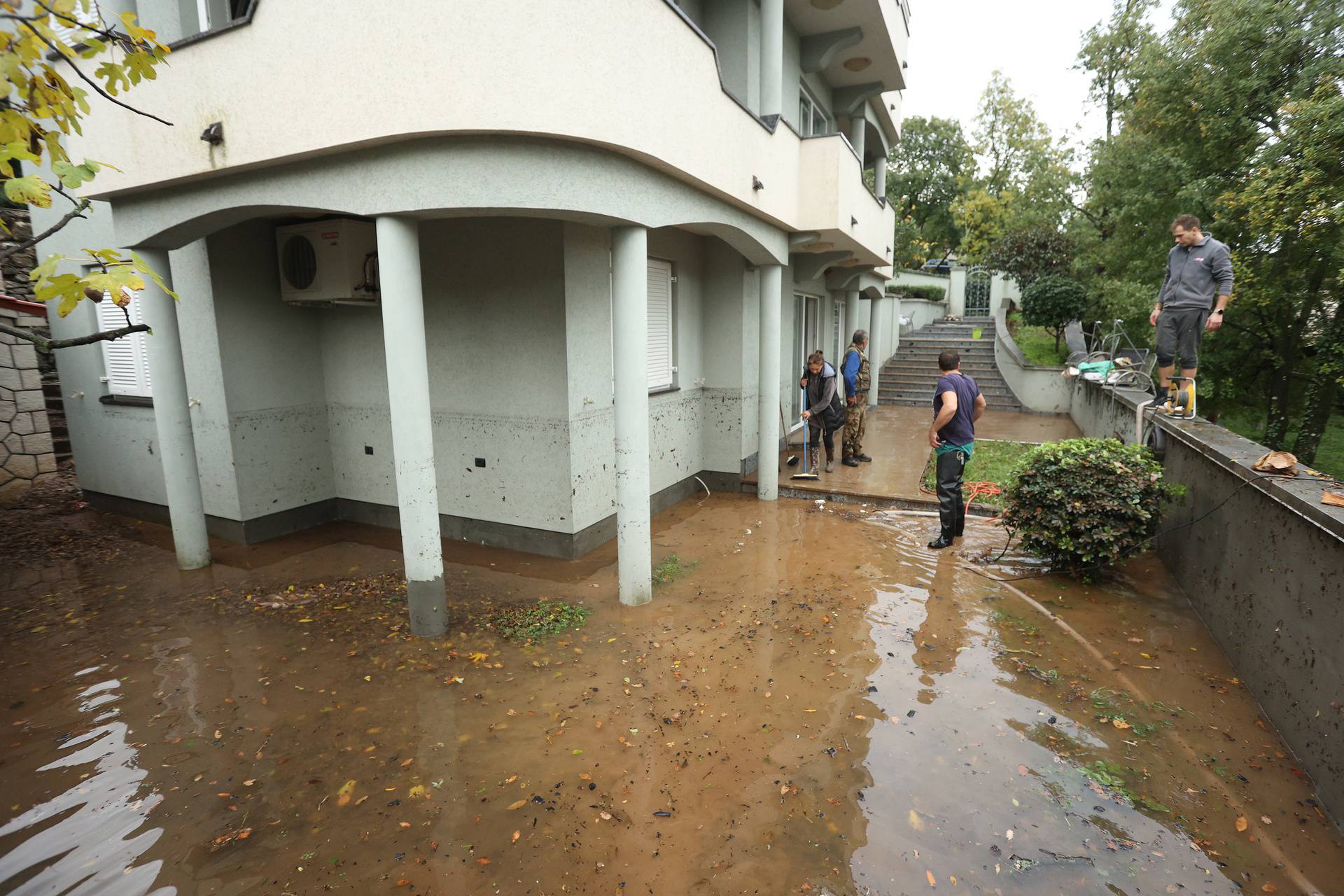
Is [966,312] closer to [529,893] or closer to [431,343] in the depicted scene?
[431,343]

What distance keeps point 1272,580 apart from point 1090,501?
1.81 metres

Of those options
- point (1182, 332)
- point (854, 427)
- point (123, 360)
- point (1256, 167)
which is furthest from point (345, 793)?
point (1256, 167)

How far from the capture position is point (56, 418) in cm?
1114

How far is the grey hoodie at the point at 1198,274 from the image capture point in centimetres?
661

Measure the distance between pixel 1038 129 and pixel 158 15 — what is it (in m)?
34.8

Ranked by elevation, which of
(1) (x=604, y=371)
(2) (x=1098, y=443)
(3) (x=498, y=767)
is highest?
(1) (x=604, y=371)

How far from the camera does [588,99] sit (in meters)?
4.84

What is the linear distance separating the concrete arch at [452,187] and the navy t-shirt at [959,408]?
3.37 m

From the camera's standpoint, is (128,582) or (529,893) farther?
(128,582)

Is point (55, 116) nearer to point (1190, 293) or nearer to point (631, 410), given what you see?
point (631, 410)

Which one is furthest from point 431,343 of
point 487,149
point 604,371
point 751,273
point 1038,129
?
point 1038,129

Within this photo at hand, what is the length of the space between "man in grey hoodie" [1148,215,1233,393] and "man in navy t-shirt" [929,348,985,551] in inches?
77.5

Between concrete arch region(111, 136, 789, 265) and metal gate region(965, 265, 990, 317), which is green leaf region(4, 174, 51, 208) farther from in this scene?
metal gate region(965, 265, 990, 317)

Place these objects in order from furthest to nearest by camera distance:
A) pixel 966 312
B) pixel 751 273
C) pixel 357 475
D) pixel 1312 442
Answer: pixel 966 312 → pixel 1312 442 → pixel 751 273 → pixel 357 475
